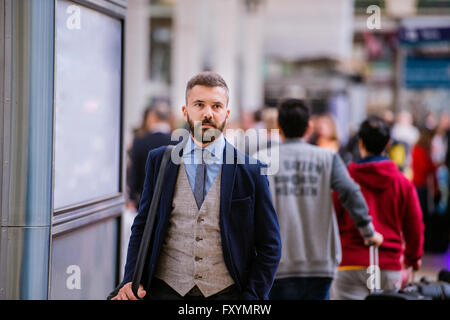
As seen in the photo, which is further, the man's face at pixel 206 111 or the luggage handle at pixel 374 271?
the luggage handle at pixel 374 271

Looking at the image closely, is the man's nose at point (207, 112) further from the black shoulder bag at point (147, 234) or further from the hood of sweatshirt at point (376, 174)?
the hood of sweatshirt at point (376, 174)

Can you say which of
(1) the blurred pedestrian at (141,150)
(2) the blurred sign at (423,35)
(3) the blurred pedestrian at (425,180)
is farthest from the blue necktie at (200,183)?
(2) the blurred sign at (423,35)

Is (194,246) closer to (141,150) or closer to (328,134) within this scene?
(141,150)

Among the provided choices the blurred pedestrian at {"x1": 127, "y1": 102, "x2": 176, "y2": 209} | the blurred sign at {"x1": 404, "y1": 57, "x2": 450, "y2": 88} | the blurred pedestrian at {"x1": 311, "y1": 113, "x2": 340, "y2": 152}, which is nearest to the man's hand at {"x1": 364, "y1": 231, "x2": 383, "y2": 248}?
the blurred pedestrian at {"x1": 127, "y1": 102, "x2": 176, "y2": 209}

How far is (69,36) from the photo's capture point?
13.8 ft

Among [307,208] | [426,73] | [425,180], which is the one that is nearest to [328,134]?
[425,180]

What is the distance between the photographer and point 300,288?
4641mm

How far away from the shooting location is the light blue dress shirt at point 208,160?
307cm

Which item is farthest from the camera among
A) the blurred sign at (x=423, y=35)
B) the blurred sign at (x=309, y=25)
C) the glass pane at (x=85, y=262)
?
the blurred sign at (x=309, y=25)

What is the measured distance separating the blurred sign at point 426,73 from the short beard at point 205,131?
38.9ft

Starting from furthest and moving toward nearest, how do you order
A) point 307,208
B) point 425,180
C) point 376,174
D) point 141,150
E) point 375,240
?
point 425,180, point 141,150, point 376,174, point 307,208, point 375,240

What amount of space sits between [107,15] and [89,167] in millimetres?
1071

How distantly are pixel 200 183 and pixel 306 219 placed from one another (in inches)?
68.7

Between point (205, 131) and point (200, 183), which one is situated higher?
point (205, 131)
